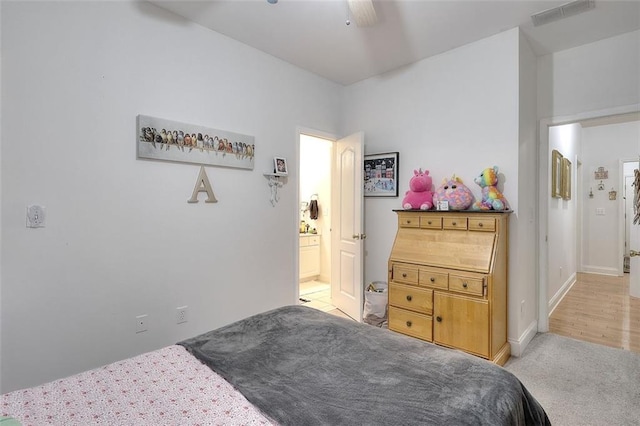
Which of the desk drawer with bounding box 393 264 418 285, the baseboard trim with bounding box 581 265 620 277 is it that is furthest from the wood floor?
the desk drawer with bounding box 393 264 418 285

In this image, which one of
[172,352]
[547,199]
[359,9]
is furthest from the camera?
[547,199]

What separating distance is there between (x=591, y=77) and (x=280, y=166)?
2.99 metres

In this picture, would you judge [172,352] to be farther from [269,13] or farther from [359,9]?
[269,13]

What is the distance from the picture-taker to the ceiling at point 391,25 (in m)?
2.37

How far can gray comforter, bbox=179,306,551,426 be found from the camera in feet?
3.41

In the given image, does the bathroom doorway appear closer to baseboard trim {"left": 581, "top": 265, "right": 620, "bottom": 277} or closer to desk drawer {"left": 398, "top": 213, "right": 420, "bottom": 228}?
desk drawer {"left": 398, "top": 213, "right": 420, "bottom": 228}

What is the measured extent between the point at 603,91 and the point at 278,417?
12.0ft

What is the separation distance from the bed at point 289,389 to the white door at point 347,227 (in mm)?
2006

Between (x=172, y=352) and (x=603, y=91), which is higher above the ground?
(x=603, y=91)

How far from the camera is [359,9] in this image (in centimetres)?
192

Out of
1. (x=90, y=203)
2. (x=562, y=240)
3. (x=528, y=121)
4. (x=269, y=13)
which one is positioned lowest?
(x=562, y=240)

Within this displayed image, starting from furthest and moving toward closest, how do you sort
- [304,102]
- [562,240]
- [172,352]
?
[562,240] < [304,102] < [172,352]

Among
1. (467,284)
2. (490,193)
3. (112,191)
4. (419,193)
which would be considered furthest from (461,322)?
(112,191)

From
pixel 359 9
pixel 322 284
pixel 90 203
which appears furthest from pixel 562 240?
pixel 90 203
